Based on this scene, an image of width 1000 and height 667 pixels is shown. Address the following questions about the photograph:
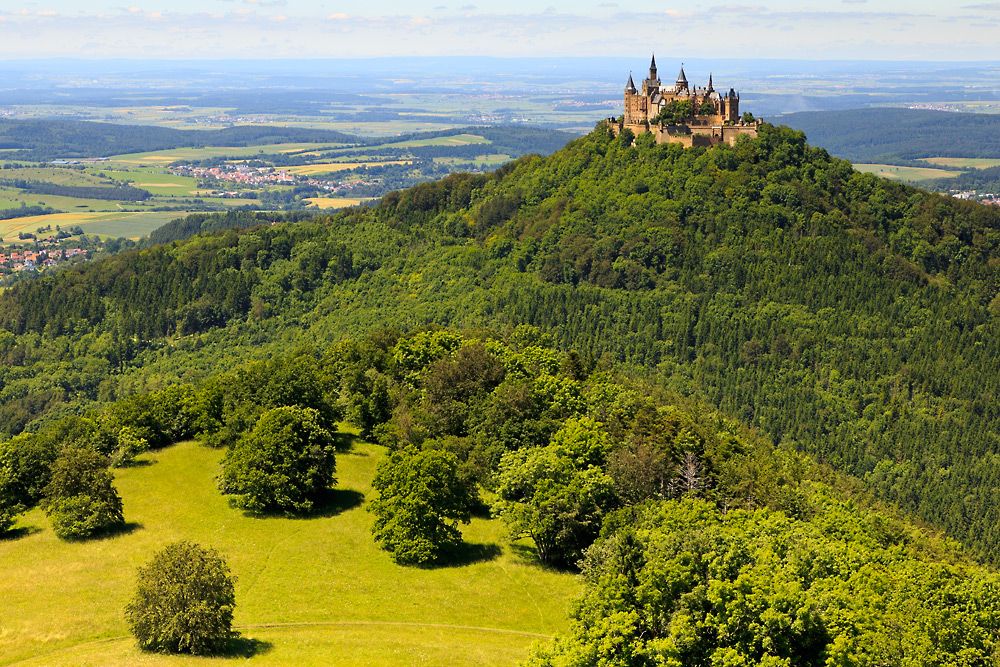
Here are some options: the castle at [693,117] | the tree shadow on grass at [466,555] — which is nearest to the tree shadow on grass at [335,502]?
the tree shadow on grass at [466,555]

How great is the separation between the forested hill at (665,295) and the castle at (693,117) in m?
3.10

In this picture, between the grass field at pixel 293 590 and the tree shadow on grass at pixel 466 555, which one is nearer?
the grass field at pixel 293 590

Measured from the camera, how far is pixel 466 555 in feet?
209

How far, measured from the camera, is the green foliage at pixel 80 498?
62031 millimetres

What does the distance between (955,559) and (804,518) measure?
47.7ft

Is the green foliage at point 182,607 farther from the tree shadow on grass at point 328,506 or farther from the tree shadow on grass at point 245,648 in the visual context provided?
the tree shadow on grass at point 328,506

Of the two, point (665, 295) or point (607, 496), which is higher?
point (665, 295)

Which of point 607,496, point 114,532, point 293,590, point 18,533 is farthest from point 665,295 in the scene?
point 18,533

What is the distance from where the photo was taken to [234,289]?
6555 inches

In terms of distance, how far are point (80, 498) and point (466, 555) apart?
85.0 feet

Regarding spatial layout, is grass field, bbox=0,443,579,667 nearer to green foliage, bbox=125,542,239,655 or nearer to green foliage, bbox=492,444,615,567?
green foliage, bbox=125,542,239,655

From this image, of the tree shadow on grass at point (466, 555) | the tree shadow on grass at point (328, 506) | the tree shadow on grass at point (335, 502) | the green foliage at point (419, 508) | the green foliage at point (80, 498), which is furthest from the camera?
the tree shadow on grass at point (335, 502)

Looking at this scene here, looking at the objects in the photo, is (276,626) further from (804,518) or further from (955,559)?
(955,559)

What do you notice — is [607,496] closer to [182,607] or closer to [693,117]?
[182,607]
